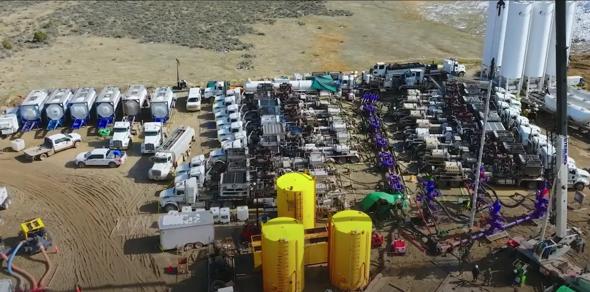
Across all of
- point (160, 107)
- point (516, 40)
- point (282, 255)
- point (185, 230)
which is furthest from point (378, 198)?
point (516, 40)

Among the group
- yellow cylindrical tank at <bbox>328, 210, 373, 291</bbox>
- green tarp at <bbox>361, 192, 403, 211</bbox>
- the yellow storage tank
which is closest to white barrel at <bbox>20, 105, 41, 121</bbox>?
the yellow storage tank

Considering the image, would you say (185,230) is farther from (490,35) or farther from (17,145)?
(490,35)

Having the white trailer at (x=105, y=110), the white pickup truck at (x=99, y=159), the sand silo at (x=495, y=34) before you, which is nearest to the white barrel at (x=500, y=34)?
the sand silo at (x=495, y=34)

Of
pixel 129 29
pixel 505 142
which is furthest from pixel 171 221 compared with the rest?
pixel 129 29

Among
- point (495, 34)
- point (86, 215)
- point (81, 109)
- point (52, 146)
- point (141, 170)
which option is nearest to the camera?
point (86, 215)

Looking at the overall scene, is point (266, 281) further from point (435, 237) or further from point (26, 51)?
point (26, 51)

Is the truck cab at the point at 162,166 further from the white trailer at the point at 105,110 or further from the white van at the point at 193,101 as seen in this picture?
the white van at the point at 193,101
